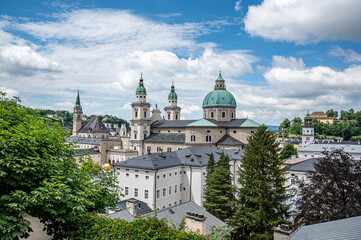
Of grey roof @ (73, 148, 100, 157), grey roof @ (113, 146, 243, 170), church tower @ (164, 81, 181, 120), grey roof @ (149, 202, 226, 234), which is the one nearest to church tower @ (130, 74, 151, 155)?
grey roof @ (73, 148, 100, 157)

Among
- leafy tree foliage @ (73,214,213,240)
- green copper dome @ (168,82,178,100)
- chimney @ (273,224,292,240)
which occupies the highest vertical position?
green copper dome @ (168,82,178,100)

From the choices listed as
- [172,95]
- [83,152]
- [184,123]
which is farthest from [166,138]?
[83,152]

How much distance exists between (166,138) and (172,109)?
24.2 metres

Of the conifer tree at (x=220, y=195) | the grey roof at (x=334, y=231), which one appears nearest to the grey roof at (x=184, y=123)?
the conifer tree at (x=220, y=195)

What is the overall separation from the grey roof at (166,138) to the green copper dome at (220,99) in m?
11.3

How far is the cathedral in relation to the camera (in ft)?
184

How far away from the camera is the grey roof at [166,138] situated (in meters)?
61.4

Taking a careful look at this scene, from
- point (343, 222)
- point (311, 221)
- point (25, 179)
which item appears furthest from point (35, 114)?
point (311, 221)

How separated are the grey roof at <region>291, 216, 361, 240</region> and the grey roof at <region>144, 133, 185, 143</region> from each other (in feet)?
→ 160

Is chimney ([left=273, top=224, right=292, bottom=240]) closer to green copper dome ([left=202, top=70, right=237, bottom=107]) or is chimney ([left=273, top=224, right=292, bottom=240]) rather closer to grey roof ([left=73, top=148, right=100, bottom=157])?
grey roof ([left=73, top=148, right=100, bottom=157])

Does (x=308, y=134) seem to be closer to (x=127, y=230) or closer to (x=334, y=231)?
(x=334, y=231)

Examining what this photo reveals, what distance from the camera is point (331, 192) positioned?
18516mm

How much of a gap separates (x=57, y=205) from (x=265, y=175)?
15434 mm

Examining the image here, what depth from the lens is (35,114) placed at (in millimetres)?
13695
